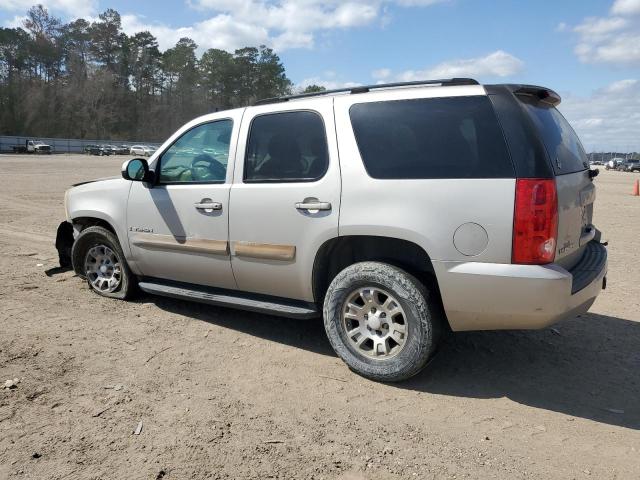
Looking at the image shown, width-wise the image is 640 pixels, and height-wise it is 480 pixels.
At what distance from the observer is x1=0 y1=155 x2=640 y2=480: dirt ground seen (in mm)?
2812

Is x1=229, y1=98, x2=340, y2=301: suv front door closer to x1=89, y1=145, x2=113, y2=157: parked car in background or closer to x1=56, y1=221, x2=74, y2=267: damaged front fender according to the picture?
x1=56, y1=221, x2=74, y2=267: damaged front fender

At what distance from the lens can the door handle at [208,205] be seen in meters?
4.41

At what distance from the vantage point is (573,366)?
13.4ft

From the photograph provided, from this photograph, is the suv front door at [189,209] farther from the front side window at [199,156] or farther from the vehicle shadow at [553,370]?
the vehicle shadow at [553,370]

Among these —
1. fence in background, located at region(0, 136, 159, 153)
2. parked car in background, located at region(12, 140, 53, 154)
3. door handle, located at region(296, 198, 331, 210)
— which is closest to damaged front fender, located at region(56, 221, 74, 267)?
door handle, located at region(296, 198, 331, 210)

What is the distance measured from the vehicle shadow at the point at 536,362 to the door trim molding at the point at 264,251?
851 mm

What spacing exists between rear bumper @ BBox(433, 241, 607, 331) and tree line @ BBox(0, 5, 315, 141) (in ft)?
272

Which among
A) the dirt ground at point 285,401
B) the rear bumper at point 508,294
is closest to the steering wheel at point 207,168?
the dirt ground at point 285,401

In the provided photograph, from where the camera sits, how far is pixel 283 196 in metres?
4.05

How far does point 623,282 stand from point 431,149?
14.3ft

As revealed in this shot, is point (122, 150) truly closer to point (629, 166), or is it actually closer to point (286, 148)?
point (629, 166)

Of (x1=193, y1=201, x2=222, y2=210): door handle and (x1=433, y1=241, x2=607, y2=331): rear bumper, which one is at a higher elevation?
(x1=193, y1=201, x2=222, y2=210): door handle

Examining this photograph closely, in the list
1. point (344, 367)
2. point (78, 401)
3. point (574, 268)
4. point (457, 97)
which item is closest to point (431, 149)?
point (457, 97)

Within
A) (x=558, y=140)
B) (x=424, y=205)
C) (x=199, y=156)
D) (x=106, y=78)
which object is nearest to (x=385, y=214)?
(x=424, y=205)
